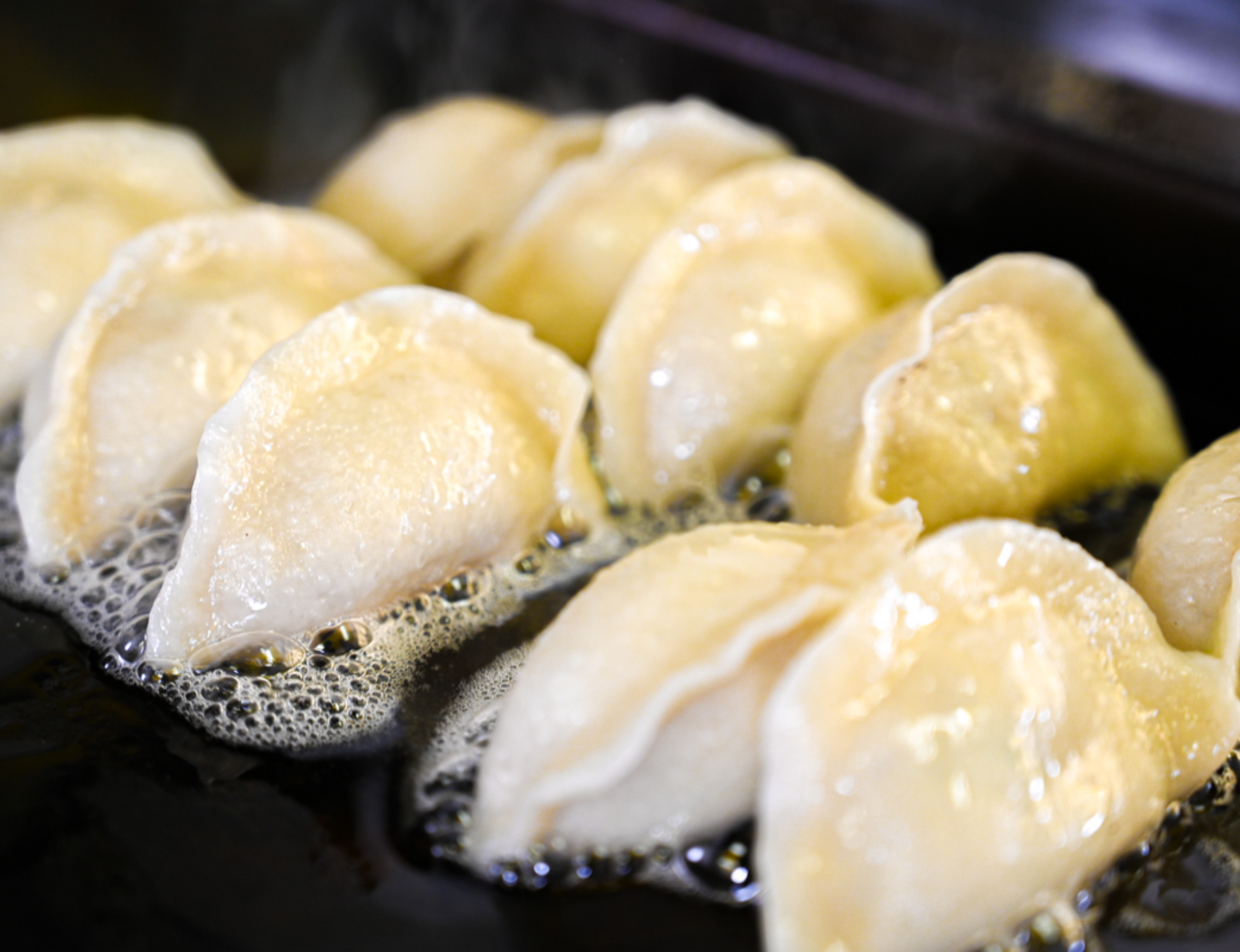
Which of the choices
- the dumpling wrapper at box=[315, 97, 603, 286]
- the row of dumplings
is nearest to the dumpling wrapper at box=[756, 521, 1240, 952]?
the row of dumplings

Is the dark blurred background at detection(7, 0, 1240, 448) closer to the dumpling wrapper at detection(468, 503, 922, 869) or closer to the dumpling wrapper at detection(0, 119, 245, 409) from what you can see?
the dumpling wrapper at detection(0, 119, 245, 409)

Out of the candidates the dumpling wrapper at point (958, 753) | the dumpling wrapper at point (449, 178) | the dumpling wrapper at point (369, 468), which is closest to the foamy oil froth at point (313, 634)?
the dumpling wrapper at point (369, 468)

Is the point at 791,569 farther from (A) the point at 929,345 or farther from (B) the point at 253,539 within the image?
(B) the point at 253,539

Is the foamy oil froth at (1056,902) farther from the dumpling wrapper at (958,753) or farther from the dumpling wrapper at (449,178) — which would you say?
the dumpling wrapper at (449,178)

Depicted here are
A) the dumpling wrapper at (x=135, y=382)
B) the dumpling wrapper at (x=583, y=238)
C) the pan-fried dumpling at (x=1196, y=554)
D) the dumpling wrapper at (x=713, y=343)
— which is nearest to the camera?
the pan-fried dumpling at (x=1196, y=554)

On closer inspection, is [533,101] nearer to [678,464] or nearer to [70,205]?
[70,205]

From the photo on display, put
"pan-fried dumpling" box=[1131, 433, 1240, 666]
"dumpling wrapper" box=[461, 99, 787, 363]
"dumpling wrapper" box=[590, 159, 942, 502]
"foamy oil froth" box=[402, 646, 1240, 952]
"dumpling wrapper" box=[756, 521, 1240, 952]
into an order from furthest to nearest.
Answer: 1. "dumpling wrapper" box=[461, 99, 787, 363]
2. "dumpling wrapper" box=[590, 159, 942, 502]
3. "pan-fried dumpling" box=[1131, 433, 1240, 666]
4. "foamy oil froth" box=[402, 646, 1240, 952]
5. "dumpling wrapper" box=[756, 521, 1240, 952]
